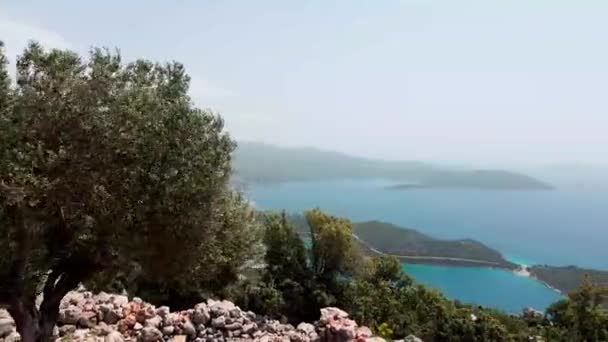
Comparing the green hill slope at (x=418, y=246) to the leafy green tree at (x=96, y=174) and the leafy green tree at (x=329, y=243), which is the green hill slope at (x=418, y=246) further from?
the leafy green tree at (x=96, y=174)

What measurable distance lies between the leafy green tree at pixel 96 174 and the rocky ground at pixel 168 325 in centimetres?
451

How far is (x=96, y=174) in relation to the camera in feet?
27.5

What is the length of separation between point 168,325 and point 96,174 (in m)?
8.63

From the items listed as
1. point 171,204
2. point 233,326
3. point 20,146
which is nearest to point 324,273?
point 233,326

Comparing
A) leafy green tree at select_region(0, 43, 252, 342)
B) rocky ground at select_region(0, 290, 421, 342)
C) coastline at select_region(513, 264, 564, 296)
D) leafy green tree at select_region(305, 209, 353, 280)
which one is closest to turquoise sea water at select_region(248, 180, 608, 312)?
coastline at select_region(513, 264, 564, 296)

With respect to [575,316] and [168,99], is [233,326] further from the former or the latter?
[575,316]

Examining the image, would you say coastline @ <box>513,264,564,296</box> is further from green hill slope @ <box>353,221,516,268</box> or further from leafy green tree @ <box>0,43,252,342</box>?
leafy green tree @ <box>0,43,252,342</box>

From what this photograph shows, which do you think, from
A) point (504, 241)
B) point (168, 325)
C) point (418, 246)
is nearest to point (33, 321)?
point (168, 325)

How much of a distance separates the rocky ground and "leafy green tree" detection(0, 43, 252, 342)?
451cm

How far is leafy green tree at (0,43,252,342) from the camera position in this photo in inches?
316

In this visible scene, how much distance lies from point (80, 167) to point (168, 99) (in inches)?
82.7

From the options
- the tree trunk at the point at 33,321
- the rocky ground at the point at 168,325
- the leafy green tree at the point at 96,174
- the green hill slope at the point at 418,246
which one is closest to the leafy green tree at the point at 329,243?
the rocky ground at the point at 168,325

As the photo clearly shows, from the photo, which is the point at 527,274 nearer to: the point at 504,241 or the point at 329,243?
the point at 504,241

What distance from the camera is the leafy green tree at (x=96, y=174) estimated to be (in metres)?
8.04
